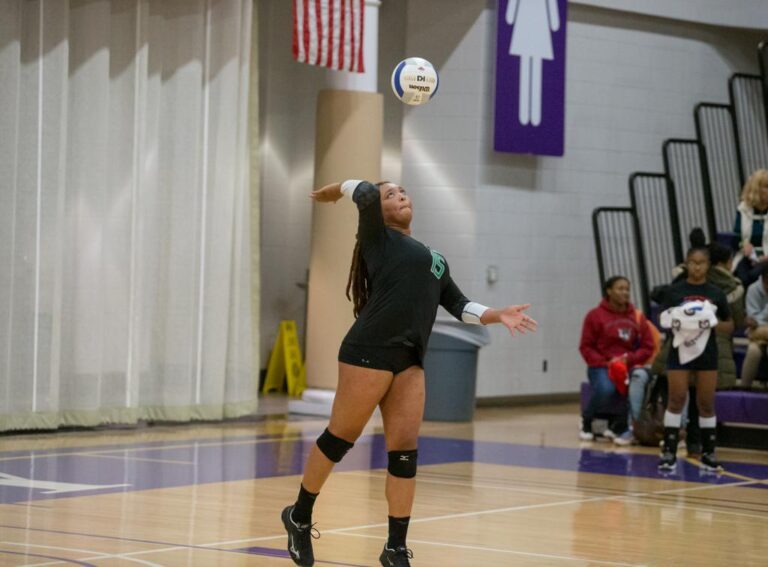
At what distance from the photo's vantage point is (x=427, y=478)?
1104cm

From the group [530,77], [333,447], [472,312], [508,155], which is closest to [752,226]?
[508,155]

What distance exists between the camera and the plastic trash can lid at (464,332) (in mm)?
15586

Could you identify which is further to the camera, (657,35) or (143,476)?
(657,35)

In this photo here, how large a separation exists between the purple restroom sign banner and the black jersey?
10314 mm

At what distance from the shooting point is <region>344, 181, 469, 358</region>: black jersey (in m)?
6.85

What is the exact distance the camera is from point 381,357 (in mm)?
6844

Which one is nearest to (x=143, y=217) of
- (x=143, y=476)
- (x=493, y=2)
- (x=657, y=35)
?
(x=143, y=476)

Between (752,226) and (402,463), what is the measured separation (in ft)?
32.5

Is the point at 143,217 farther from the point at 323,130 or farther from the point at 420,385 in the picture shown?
the point at 420,385

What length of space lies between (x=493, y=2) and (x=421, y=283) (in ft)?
35.9

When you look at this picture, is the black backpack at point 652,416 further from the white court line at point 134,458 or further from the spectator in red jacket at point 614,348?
the white court line at point 134,458

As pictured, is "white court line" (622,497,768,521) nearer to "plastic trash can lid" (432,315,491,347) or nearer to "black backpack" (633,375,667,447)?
"black backpack" (633,375,667,447)

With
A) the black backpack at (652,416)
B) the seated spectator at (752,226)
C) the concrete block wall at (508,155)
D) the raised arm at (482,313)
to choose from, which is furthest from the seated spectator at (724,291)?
the raised arm at (482,313)

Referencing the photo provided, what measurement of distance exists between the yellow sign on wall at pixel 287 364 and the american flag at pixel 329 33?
4.40 meters
